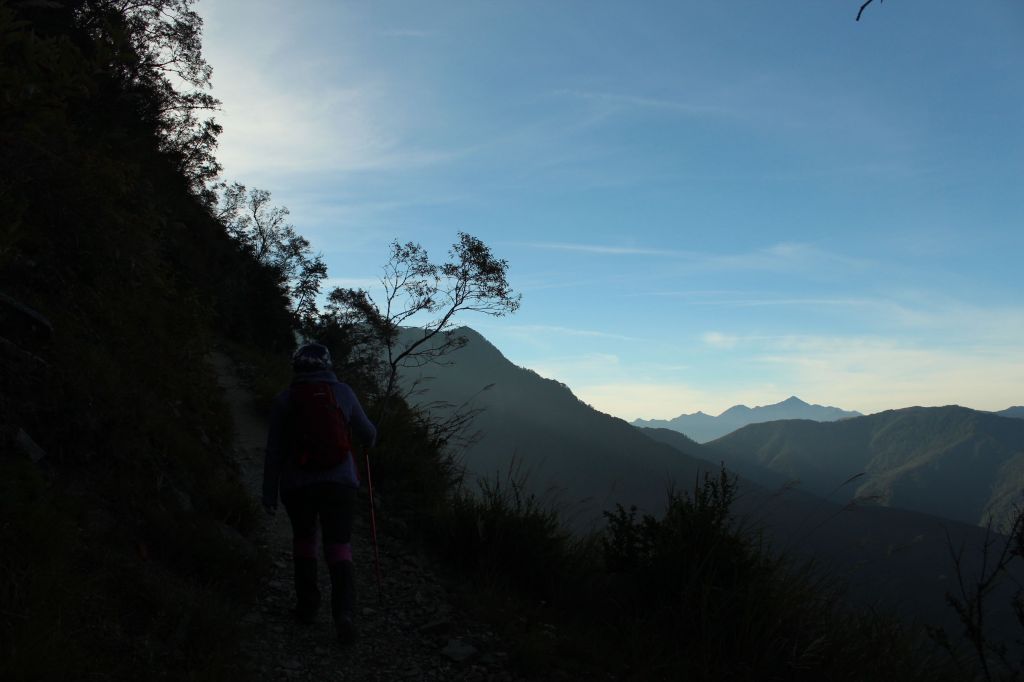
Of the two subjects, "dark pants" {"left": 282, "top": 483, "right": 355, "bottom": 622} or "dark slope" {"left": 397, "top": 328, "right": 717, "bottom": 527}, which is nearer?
"dark pants" {"left": 282, "top": 483, "right": 355, "bottom": 622}

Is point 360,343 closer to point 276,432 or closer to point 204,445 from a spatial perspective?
point 204,445

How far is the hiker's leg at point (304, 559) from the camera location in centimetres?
461

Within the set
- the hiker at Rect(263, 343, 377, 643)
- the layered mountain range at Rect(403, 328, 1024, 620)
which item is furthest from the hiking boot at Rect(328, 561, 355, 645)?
the layered mountain range at Rect(403, 328, 1024, 620)

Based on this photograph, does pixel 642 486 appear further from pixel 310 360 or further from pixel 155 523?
pixel 155 523

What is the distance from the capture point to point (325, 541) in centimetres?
457

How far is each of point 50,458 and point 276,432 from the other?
1.41m

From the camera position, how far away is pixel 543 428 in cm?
15038

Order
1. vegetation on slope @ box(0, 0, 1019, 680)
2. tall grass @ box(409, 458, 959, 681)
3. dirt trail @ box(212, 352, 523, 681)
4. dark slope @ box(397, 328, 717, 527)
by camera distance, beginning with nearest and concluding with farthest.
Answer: vegetation on slope @ box(0, 0, 1019, 680) → dirt trail @ box(212, 352, 523, 681) → tall grass @ box(409, 458, 959, 681) → dark slope @ box(397, 328, 717, 527)

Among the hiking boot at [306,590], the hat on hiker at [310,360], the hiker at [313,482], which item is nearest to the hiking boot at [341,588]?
the hiker at [313,482]

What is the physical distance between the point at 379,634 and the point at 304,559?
85 cm

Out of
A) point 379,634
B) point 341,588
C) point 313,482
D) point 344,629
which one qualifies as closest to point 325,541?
point 341,588

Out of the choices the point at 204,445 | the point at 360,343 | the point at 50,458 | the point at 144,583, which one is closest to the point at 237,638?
the point at 144,583

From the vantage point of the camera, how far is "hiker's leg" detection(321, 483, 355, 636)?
4.50 m

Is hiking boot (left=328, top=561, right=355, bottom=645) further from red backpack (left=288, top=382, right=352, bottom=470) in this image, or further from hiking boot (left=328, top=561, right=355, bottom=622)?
red backpack (left=288, top=382, right=352, bottom=470)
